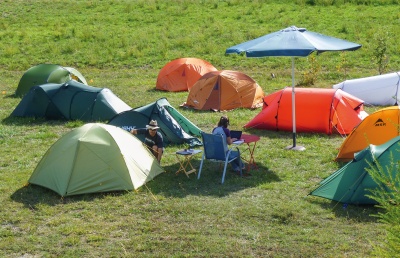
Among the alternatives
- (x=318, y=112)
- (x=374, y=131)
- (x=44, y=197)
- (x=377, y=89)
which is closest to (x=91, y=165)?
(x=44, y=197)

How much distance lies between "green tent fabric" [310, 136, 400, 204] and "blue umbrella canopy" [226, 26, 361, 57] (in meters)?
3.24

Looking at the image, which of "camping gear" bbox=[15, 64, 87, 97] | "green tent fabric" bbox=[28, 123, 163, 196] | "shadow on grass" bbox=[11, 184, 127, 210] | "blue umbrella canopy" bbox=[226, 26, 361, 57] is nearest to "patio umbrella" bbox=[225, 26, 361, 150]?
"blue umbrella canopy" bbox=[226, 26, 361, 57]

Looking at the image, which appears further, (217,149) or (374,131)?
(374,131)

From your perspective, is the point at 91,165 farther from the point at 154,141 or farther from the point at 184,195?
the point at 154,141

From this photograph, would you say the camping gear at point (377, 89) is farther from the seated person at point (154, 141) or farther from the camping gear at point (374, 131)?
the seated person at point (154, 141)

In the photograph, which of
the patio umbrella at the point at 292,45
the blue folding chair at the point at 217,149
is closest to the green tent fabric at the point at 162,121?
the patio umbrella at the point at 292,45

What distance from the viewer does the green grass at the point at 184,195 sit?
32.0ft

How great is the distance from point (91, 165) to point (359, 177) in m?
4.76

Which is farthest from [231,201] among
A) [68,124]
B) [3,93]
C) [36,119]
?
[3,93]

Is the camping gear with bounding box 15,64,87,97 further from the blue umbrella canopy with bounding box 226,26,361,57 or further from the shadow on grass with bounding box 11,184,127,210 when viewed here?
the shadow on grass with bounding box 11,184,127,210

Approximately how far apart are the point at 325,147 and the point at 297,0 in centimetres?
2281

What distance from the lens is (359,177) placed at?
10922mm

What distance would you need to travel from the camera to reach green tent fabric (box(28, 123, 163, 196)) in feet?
39.2

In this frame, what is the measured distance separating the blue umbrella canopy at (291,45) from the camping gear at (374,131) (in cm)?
171
